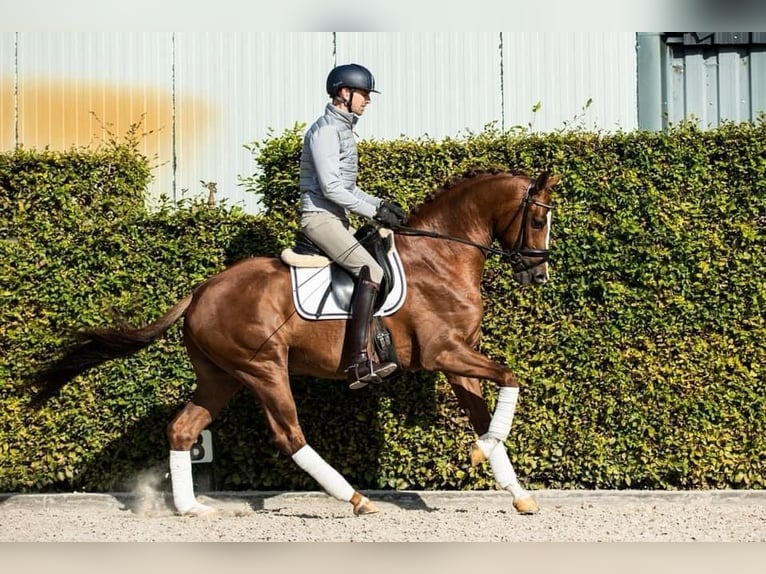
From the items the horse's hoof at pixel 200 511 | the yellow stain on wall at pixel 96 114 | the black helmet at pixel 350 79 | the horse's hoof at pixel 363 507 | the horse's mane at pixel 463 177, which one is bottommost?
the horse's hoof at pixel 200 511

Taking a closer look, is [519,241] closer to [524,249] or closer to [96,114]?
[524,249]

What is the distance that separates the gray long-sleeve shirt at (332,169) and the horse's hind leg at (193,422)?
142 centimetres

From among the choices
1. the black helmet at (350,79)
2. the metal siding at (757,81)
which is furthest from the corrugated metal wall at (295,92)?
the black helmet at (350,79)

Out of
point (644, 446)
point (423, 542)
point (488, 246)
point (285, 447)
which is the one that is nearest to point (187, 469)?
point (285, 447)

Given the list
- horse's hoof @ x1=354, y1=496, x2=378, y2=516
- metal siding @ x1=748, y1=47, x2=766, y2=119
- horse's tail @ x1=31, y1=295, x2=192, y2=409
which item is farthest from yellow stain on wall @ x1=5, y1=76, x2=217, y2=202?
metal siding @ x1=748, y1=47, x2=766, y2=119

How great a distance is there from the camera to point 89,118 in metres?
12.0

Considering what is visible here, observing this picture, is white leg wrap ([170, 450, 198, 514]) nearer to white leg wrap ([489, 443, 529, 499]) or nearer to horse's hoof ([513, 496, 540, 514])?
white leg wrap ([489, 443, 529, 499])

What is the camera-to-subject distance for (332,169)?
24.4 ft

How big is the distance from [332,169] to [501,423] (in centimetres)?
212

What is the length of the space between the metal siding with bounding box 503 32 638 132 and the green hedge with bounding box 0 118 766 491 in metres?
3.58

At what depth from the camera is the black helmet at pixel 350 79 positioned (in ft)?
24.6

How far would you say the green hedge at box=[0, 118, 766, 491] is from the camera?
27.3 feet

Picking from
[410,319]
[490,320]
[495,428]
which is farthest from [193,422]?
[490,320]

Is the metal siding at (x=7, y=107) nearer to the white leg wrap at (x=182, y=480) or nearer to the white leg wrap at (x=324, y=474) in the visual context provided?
the white leg wrap at (x=182, y=480)
